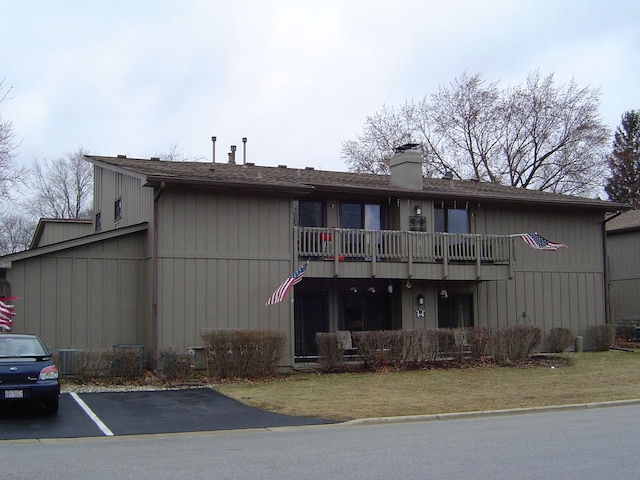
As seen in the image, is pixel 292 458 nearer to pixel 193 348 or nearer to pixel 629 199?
pixel 193 348

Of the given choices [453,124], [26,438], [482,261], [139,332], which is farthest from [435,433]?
[453,124]

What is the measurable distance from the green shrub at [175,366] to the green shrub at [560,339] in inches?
516

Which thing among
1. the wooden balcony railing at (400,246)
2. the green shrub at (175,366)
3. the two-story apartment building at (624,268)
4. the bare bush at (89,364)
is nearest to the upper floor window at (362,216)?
the wooden balcony railing at (400,246)

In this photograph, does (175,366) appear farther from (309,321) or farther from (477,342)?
(477,342)

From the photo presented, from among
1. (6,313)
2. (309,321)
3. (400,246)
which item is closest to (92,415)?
(6,313)

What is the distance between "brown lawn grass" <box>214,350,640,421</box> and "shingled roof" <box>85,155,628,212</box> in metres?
5.47

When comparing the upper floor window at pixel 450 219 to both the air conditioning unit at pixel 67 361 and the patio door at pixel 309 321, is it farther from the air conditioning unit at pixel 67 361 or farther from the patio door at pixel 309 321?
the air conditioning unit at pixel 67 361

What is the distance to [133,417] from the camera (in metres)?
13.0

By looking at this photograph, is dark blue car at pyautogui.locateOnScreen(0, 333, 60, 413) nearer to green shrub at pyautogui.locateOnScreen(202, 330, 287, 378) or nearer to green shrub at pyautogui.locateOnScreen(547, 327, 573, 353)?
green shrub at pyautogui.locateOnScreen(202, 330, 287, 378)

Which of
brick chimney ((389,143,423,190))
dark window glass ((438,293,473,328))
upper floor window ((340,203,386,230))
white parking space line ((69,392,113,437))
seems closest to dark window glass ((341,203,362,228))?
A: upper floor window ((340,203,386,230))

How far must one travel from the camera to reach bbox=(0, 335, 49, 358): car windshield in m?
13.3

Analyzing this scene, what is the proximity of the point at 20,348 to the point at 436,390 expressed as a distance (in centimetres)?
896

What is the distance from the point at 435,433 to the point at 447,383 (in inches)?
266

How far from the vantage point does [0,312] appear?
18.1 meters
